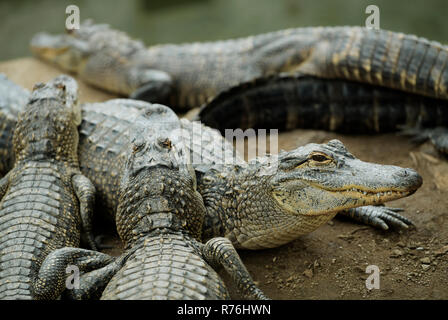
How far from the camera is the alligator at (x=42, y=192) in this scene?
3.05 meters

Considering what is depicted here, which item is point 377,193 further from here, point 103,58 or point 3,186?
point 103,58

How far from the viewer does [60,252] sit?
3068 mm

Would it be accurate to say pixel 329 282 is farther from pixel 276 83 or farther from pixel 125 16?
pixel 125 16

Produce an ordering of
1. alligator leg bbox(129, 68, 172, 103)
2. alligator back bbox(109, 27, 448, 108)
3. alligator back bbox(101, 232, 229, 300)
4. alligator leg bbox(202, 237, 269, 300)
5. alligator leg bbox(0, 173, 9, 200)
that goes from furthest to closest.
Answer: alligator leg bbox(129, 68, 172, 103) < alligator back bbox(109, 27, 448, 108) < alligator leg bbox(0, 173, 9, 200) < alligator leg bbox(202, 237, 269, 300) < alligator back bbox(101, 232, 229, 300)


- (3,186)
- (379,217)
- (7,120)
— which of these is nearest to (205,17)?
(7,120)

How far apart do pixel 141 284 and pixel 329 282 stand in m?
1.17

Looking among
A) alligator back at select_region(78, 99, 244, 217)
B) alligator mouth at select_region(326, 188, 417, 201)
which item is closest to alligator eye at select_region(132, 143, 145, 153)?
alligator back at select_region(78, 99, 244, 217)

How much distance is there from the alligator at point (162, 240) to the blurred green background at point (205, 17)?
5.44 metres

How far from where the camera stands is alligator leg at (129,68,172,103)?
5.91m

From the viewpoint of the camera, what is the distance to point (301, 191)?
294cm

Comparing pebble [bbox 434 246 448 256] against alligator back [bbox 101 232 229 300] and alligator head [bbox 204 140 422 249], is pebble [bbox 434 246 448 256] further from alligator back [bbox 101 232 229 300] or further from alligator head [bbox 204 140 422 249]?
alligator back [bbox 101 232 229 300]

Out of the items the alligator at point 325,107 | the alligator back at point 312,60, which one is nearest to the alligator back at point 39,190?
the alligator at point 325,107

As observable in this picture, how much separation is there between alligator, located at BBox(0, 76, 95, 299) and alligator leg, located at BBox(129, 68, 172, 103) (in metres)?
1.52

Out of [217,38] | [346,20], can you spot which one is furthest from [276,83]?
[346,20]
